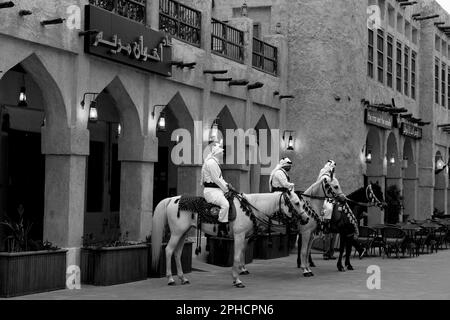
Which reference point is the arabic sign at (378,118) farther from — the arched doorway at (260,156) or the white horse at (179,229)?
the white horse at (179,229)

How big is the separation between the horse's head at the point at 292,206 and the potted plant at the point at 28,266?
14.4 ft

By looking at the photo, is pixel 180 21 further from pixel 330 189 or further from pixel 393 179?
pixel 393 179

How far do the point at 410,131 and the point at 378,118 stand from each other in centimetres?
543

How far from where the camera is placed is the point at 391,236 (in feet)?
68.8

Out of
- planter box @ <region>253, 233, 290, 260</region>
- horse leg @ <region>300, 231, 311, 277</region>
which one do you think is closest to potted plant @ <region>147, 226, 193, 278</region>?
horse leg @ <region>300, 231, 311, 277</region>

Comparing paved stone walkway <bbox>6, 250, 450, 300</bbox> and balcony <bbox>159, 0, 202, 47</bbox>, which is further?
balcony <bbox>159, 0, 202, 47</bbox>

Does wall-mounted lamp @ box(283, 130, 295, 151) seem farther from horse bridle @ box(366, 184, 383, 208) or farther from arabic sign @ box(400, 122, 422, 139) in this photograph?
arabic sign @ box(400, 122, 422, 139)

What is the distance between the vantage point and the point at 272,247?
20266 mm

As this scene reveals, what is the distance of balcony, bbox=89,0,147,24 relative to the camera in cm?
1477

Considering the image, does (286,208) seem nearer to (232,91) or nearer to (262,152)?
(232,91)

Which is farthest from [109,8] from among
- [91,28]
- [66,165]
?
[66,165]

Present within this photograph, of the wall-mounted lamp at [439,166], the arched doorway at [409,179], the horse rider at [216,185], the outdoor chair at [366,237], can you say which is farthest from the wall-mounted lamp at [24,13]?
the wall-mounted lamp at [439,166]

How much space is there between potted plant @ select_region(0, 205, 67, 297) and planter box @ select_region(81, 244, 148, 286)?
767 millimetres
